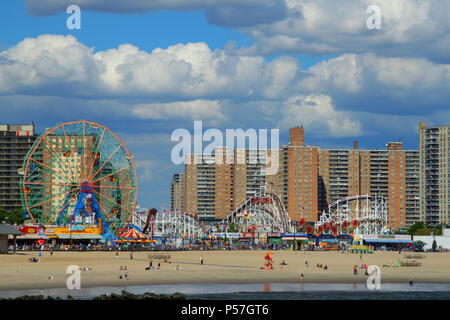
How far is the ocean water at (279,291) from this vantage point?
57.7 metres

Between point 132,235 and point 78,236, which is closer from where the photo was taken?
point 78,236

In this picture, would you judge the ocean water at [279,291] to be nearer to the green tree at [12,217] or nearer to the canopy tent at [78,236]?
the canopy tent at [78,236]

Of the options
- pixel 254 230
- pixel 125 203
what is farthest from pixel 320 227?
pixel 125 203

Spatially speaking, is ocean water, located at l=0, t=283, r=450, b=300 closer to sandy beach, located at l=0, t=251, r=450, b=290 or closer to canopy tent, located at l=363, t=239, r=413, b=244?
sandy beach, located at l=0, t=251, r=450, b=290

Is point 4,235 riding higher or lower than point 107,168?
lower

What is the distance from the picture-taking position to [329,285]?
227 ft

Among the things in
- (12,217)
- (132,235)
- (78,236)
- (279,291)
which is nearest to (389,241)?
(132,235)

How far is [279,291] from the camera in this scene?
6309 cm

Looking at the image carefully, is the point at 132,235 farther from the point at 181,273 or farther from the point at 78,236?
the point at 181,273

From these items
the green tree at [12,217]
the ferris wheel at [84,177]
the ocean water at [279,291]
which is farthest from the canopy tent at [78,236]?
the ocean water at [279,291]
